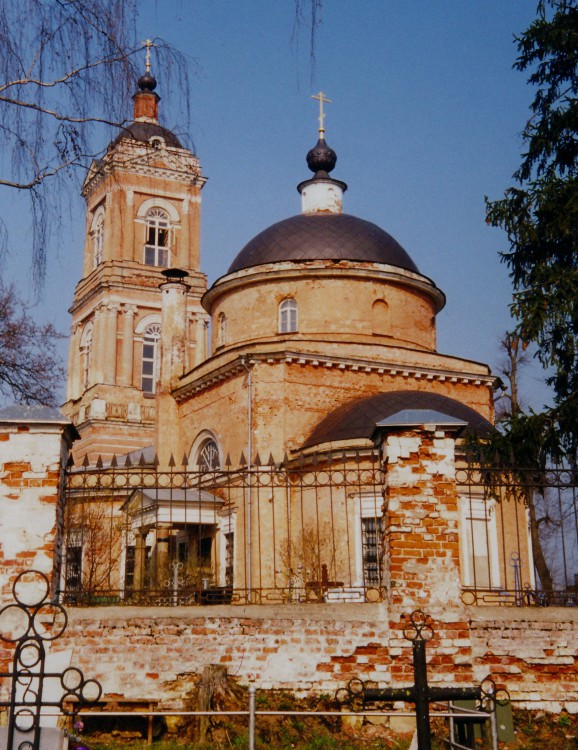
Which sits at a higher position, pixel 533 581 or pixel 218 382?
pixel 218 382

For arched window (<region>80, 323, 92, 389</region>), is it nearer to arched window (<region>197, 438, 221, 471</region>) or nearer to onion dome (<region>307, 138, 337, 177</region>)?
onion dome (<region>307, 138, 337, 177</region>)

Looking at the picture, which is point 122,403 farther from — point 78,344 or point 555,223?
point 555,223

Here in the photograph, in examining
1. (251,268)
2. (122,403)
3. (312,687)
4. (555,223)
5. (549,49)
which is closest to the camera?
(312,687)

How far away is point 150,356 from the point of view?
42250mm

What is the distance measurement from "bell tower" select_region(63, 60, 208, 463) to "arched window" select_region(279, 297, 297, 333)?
51.8 ft

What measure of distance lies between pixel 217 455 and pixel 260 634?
14955 mm

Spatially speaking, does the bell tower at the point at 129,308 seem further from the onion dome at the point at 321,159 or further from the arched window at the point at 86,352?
the onion dome at the point at 321,159

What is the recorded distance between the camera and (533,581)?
17.8 m

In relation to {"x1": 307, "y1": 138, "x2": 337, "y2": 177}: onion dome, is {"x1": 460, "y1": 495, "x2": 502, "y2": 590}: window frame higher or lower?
lower

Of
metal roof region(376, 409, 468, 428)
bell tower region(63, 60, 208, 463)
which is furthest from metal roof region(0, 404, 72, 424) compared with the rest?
bell tower region(63, 60, 208, 463)

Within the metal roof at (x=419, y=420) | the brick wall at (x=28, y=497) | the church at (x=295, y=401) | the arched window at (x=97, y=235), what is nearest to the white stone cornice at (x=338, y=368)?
the church at (x=295, y=401)

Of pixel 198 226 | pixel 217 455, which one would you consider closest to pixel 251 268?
pixel 217 455

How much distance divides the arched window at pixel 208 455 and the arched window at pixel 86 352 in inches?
817

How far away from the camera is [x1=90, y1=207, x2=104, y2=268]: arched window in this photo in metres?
43.7
